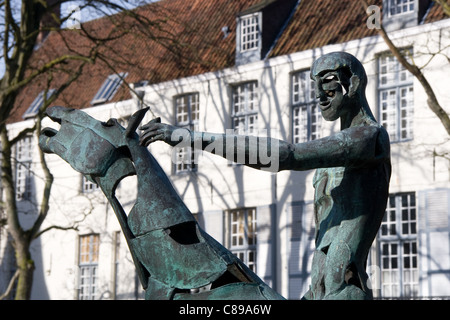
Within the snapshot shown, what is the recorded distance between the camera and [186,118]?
28281 millimetres

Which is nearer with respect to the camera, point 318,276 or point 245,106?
point 318,276

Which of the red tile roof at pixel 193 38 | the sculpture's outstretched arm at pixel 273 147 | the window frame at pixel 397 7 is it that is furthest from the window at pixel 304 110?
the sculpture's outstretched arm at pixel 273 147

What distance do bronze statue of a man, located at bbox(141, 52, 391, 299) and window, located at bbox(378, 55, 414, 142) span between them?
1896 cm

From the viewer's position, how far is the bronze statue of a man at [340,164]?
4172mm

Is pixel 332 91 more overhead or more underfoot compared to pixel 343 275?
more overhead

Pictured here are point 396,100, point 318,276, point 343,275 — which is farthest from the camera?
point 396,100

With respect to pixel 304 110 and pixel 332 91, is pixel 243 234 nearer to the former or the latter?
pixel 304 110

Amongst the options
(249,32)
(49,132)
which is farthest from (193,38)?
(49,132)

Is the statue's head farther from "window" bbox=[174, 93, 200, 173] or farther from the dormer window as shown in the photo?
"window" bbox=[174, 93, 200, 173]

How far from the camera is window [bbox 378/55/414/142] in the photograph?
23406mm

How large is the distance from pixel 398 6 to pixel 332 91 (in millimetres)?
19990

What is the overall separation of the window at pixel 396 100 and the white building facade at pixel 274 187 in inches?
0.9

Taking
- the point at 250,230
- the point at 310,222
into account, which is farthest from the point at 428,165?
the point at 250,230
